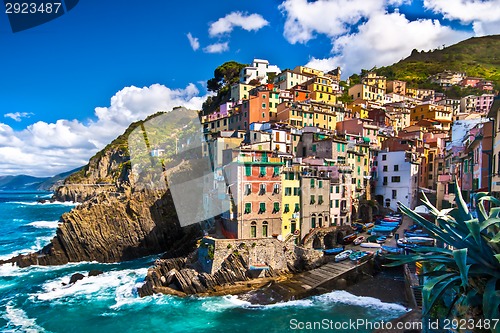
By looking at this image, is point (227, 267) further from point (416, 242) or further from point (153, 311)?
point (416, 242)

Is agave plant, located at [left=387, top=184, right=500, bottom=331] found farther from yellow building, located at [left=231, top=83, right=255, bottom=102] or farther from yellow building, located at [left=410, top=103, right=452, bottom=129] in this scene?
yellow building, located at [left=410, top=103, right=452, bottom=129]

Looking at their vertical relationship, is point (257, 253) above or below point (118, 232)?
above

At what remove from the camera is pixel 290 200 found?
38656mm

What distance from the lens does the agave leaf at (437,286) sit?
29.9 feet

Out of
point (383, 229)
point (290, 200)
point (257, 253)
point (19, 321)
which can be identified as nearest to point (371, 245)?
point (383, 229)

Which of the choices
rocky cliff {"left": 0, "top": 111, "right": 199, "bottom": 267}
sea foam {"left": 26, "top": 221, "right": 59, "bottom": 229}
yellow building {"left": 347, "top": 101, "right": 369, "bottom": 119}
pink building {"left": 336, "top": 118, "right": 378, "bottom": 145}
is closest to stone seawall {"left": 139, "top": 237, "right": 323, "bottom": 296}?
rocky cliff {"left": 0, "top": 111, "right": 199, "bottom": 267}

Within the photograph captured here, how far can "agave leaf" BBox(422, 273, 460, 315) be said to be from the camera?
29.9 ft

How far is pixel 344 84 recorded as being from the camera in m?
107

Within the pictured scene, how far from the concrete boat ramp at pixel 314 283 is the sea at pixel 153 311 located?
0.78m

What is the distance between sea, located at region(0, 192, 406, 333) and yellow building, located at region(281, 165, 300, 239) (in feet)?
32.4

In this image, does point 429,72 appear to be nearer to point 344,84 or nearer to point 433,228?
point 344,84

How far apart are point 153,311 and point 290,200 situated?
61.9ft

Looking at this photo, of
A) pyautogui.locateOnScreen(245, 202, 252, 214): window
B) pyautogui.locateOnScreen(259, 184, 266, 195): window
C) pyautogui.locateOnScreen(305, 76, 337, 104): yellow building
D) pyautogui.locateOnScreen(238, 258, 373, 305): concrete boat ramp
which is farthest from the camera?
pyautogui.locateOnScreen(305, 76, 337, 104): yellow building

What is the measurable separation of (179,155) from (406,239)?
45.3 metres
